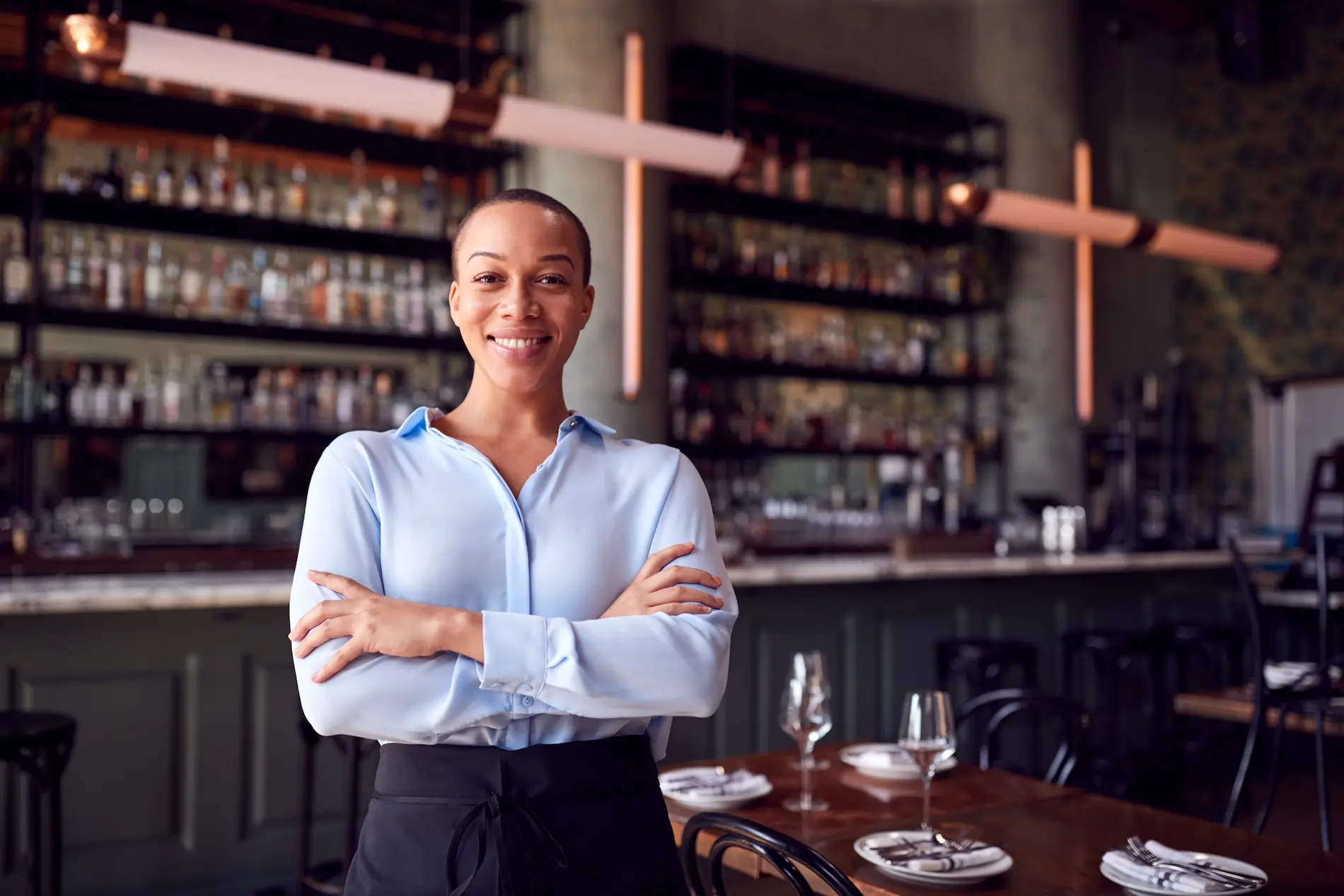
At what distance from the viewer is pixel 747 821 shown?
1.48 m

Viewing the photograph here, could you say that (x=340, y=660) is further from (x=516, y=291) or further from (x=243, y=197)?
(x=243, y=197)

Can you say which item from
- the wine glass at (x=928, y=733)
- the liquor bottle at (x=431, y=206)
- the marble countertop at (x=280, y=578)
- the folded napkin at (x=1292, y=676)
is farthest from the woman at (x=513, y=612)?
the liquor bottle at (x=431, y=206)

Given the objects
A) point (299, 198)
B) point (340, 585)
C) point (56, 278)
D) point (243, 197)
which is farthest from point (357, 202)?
point (340, 585)

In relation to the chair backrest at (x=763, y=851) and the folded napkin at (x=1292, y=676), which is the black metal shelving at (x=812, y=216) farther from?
the chair backrest at (x=763, y=851)

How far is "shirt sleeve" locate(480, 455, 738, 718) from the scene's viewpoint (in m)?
1.15

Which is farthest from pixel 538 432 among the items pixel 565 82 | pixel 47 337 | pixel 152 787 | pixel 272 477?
pixel 47 337

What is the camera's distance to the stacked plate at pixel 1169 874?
147 cm

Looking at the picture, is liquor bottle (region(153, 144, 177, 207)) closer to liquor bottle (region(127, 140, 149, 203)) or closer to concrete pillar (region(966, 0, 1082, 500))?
liquor bottle (region(127, 140, 149, 203))

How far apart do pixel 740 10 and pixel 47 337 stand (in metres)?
4.43

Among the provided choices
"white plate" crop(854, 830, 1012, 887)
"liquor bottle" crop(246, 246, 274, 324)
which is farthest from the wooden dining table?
"liquor bottle" crop(246, 246, 274, 324)

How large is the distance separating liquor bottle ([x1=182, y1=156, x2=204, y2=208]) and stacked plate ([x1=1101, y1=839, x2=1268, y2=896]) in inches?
179

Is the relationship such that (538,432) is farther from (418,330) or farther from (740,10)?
(740,10)

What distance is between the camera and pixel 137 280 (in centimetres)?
502

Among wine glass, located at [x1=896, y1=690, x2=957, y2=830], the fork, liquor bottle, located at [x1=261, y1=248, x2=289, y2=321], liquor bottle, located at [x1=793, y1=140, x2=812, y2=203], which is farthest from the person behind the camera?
liquor bottle, located at [x1=793, y1=140, x2=812, y2=203]
